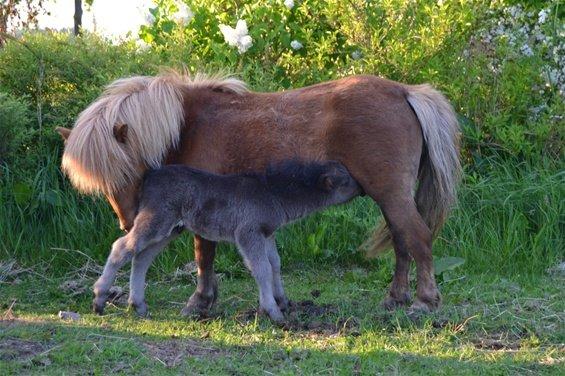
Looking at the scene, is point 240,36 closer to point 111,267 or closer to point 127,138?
point 127,138

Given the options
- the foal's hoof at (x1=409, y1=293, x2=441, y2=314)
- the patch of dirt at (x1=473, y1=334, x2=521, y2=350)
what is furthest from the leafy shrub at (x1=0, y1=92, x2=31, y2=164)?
the patch of dirt at (x1=473, y1=334, x2=521, y2=350)

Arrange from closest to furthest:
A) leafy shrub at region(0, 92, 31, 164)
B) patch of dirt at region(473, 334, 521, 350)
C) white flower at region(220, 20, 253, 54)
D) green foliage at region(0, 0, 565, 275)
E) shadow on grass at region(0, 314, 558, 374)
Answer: shadow on grass at region(0, 314, 558, 374) < patch of dirt at region(473, 334, 521, 350) < leafy shrub at region(0, 92, 31, 164) < green foliage at region(0, 0, 565, 275) < white flower at region(220, 20, 253, 54)

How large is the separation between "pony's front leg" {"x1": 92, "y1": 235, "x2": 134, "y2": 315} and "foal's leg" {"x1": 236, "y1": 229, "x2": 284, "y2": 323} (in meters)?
0.73

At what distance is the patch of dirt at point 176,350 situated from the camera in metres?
4.89

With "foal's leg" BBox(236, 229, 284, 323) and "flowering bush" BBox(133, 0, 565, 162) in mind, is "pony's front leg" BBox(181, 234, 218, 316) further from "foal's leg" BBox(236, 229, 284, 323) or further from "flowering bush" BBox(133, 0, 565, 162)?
"flowering bush" BBox(133, 0, 565, 162)

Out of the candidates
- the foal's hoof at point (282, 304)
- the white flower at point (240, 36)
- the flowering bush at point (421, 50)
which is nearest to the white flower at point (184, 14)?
the flowering bush at point (421, 50)

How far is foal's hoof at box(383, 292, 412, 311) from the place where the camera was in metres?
6.40

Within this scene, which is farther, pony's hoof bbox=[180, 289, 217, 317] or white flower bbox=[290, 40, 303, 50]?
white flower bbox=[290, 40, 303, 50]

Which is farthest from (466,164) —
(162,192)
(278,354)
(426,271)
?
(278,354)

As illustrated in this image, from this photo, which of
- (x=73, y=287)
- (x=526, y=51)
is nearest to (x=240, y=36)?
(x=526, y=51)

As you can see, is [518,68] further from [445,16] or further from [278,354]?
[278,354]

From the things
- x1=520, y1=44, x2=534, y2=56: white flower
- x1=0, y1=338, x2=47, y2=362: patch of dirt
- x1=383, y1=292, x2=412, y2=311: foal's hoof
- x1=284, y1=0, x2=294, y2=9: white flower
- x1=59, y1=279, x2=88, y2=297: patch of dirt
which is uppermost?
x1=284, y1=0, x2=294, y2=9: white flower

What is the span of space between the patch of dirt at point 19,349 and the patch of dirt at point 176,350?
0.57 metres

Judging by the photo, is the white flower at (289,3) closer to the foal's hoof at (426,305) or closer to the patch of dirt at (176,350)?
the foal's hoof at (426,305)
